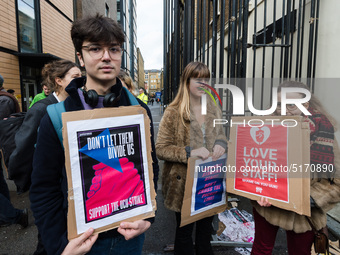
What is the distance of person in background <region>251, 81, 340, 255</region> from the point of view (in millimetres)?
1593

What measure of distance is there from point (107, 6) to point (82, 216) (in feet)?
92.5

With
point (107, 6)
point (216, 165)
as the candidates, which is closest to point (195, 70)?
point (216, 165)

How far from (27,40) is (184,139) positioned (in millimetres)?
10091

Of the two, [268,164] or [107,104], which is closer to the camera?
[107,104]

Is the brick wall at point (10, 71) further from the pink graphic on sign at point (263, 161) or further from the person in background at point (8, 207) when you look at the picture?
the pink graphic on sign at point (263, 161)

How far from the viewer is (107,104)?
1.19 m

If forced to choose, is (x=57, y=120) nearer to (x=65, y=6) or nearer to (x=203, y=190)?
(x=203, y=190)

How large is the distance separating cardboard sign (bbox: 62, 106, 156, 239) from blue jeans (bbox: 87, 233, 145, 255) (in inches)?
8.0

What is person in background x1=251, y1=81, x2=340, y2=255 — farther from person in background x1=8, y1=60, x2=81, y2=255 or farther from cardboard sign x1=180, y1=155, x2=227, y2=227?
person in background x1=8, y1=60, x2=81, y2=255

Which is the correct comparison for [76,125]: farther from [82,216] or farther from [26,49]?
[26,49]

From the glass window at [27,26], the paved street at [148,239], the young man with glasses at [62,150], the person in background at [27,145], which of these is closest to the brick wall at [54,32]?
the glass window at [27,26]

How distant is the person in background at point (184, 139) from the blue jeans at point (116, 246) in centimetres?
68

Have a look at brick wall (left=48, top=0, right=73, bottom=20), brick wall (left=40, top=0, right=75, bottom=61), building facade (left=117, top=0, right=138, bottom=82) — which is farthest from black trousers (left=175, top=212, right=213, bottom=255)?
brick wall (left=48, top=0, right=73, bottom=20)

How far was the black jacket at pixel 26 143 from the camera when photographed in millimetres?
1922
